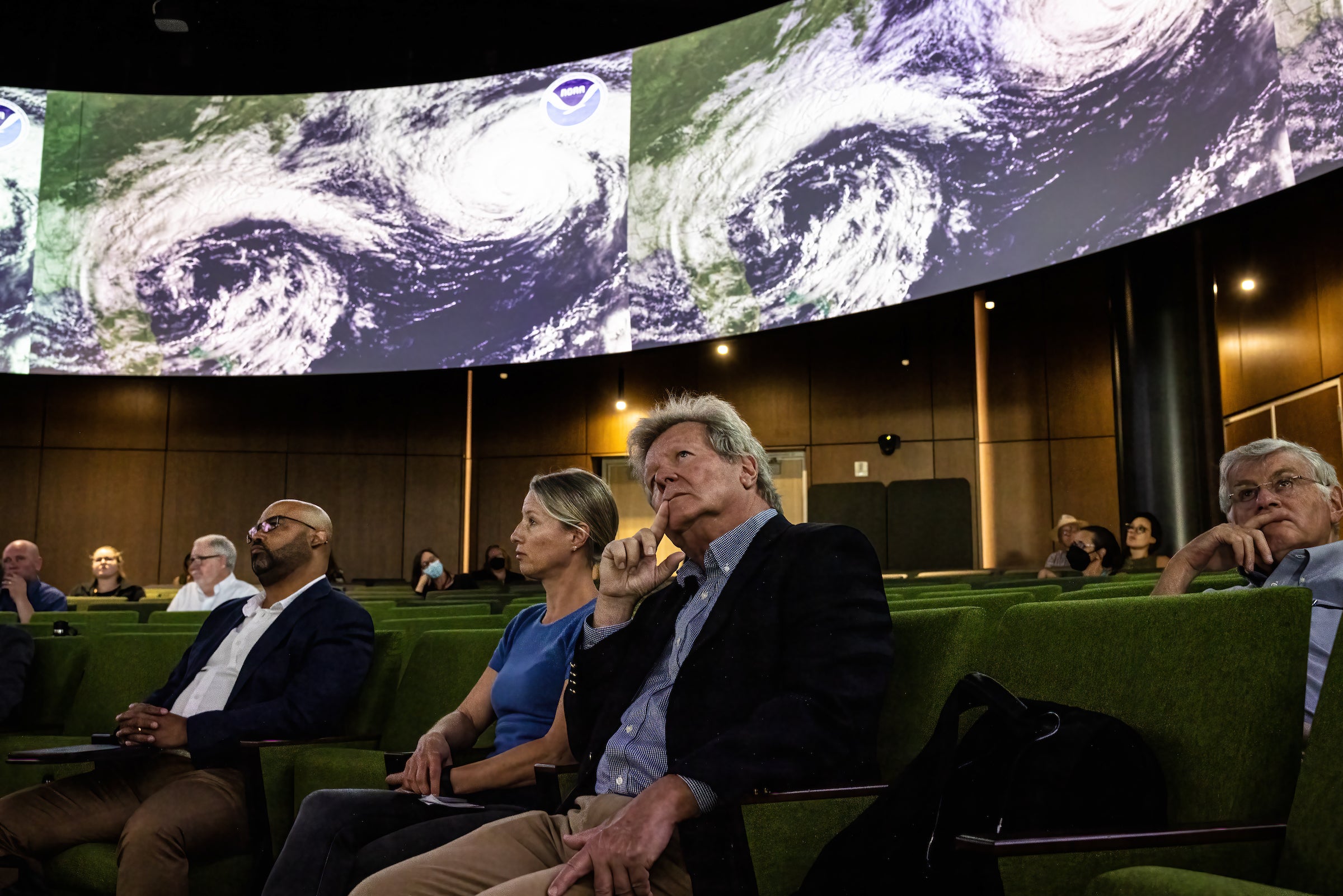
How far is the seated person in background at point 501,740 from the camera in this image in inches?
81.8

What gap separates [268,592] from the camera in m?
3.17

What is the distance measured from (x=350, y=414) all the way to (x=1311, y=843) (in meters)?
12.6

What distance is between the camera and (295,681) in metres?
2.83

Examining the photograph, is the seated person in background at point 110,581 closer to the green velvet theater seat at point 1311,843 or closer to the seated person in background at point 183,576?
the seated person in background at point 183,576

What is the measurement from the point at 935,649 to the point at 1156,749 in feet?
1.34

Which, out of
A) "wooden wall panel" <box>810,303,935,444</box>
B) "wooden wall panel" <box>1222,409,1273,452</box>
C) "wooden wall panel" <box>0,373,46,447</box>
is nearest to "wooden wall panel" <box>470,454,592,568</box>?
"wooden wall panel" <box>810,303,935,444</box>

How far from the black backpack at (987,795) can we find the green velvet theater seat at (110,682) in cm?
257

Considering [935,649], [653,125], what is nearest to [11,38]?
[653,125]

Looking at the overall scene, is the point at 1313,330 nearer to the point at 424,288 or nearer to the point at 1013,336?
the point at 1013,336

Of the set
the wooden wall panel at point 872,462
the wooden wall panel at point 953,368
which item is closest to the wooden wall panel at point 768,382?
the wooden wall panel at point 872,462

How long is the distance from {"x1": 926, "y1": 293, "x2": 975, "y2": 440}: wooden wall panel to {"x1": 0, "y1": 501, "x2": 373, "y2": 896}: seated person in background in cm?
854

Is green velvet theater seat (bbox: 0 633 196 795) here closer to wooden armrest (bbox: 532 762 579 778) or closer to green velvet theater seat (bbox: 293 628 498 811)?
green velvet theater seat (bbox: 293 628 498 811)

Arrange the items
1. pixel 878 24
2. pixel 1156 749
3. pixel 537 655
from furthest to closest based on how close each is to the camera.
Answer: pixel 878 24
pixel 537 655
pixel 1156 749

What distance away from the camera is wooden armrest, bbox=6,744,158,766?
7.70 feet
